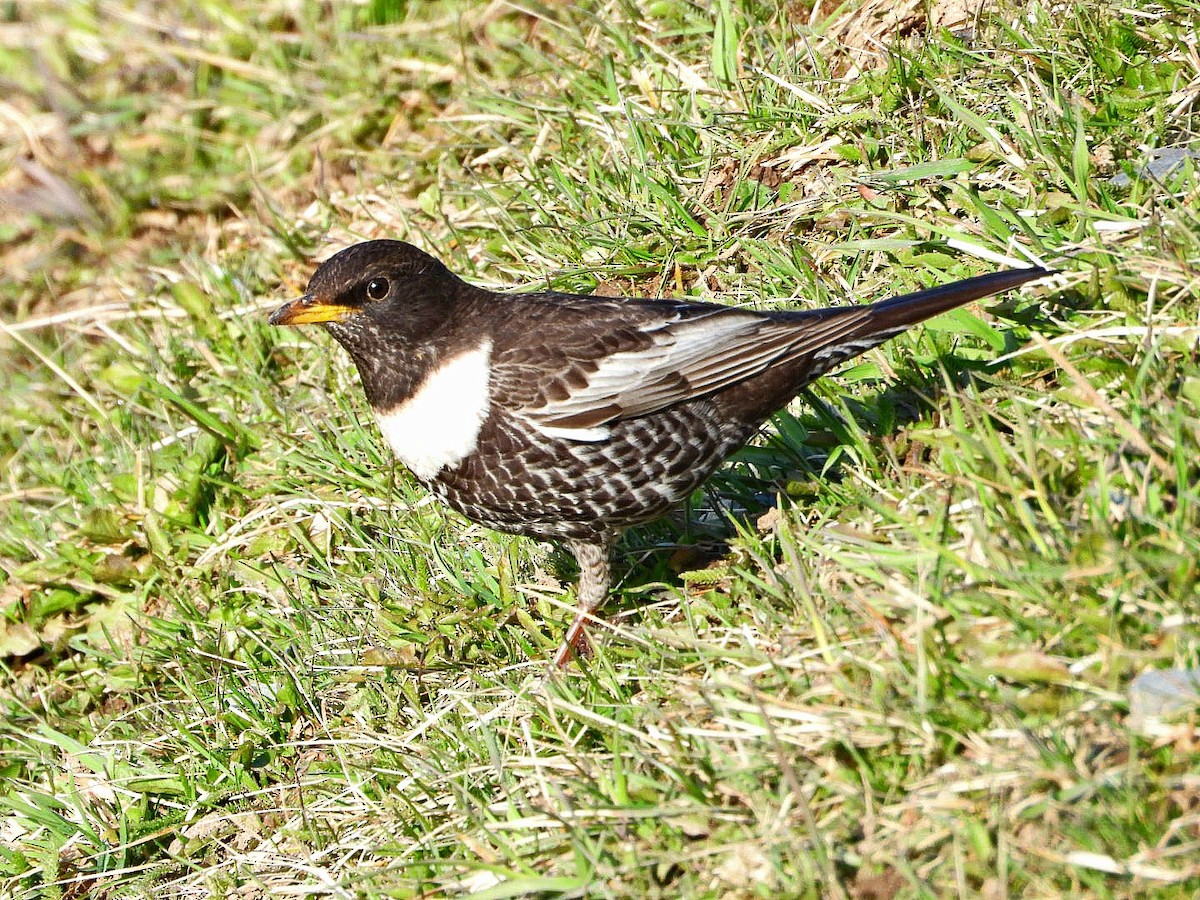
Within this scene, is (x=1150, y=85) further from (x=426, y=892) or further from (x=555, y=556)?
(x=426, y=892)

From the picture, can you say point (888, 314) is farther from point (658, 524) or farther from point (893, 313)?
point (658, 524)

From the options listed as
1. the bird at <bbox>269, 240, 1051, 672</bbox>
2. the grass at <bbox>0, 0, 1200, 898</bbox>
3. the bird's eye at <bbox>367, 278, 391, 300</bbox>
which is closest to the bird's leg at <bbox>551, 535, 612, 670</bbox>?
the bird at <bbox>269, 240, 1051, 672</bbox>

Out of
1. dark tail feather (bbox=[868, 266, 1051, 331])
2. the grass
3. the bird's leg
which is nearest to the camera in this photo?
the grass

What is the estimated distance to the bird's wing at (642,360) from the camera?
187 inches

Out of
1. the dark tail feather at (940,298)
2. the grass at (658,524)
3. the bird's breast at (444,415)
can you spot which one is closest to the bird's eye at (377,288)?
the bird's breast at (444,415)

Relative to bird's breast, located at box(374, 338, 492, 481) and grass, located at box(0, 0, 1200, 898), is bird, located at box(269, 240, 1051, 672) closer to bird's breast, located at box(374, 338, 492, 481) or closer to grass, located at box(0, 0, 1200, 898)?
bird's breast, located at box(374, 338, 492, 481)

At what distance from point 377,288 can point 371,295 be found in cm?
4

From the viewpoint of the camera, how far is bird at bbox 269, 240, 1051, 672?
4742mm

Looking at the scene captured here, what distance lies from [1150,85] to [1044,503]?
2.32m

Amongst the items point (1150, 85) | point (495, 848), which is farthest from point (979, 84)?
point (495, 848)

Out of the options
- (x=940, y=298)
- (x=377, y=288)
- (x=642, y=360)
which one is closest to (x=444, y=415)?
(x=377, y=288)

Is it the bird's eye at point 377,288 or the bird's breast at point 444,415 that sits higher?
the bird's eye at point 377,288

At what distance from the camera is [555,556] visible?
5.68m

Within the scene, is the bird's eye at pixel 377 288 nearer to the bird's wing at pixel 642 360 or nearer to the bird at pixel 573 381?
the bird at pixel 573 381
